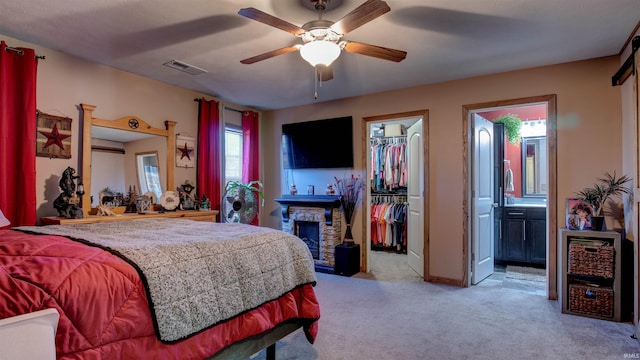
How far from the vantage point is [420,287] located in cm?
371

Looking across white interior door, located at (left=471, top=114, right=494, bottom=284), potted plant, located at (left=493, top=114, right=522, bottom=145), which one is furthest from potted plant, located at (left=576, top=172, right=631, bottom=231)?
potted plant, located at (left=493, top=114, right=522, bottom=145)

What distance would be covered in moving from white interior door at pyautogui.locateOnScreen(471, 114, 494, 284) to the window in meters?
3.13

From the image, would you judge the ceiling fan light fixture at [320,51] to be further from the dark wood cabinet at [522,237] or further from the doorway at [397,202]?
the dark wood cabinet at [522,237]

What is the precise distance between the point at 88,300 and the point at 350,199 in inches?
139

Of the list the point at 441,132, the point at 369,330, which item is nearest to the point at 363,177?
the point at 441,132

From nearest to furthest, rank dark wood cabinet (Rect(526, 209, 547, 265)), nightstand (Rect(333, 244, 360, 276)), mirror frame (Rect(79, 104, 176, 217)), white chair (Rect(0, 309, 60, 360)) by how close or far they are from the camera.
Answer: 1. white chair (Rect(0, 309, 60, 360))
2. mirror frame (Rect(79, 104, 176, 217))
3. nightstand (Rect(333, 244, 360, 276))
4. dark wood cabinet (Rect(526, 209, 547, 265))

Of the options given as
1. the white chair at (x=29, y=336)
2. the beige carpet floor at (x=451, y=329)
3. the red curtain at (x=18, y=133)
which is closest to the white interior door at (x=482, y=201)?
the beige carpet floor at (x=451, y=329)

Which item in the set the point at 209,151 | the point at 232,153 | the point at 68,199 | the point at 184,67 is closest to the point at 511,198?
the point at 232,153

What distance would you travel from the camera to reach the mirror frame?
10.3ft

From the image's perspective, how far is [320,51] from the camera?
2111mm

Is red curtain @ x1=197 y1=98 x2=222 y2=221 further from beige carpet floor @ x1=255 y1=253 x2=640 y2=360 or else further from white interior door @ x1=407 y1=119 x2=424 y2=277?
white interior door @ x1=407 y1=119 x2=424 y2=277

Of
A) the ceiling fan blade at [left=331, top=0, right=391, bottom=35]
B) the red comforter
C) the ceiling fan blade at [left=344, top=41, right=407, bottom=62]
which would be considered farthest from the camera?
the ceiling fan blade at [left=344, top=41, right=407, bottom=62]

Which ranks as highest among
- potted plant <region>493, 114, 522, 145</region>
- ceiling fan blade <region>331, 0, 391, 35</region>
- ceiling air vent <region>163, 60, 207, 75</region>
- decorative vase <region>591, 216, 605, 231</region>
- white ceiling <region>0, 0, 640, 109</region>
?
white ceiling <region>0, 0, 640, 109</region>

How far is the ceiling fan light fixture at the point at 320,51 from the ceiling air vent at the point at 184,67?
1677mm
